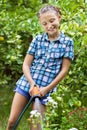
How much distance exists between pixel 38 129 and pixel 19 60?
1893 mm

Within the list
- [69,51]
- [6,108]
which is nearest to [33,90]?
[69,51]

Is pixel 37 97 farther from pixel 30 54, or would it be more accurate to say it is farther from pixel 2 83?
pixel 2 83

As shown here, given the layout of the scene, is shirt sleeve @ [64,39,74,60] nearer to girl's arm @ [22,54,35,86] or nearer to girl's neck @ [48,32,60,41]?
girl's neck @ [48,32,60,41]

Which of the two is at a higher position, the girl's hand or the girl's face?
the girl's face

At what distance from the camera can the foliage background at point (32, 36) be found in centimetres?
386

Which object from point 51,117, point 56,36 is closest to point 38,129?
point 51,117

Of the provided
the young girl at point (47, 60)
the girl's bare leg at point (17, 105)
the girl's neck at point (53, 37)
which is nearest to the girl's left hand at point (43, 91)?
the young girl at point (47, 60)

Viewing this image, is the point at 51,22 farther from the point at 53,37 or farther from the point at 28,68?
the point at 28,68

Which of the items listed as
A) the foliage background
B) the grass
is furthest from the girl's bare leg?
the grass

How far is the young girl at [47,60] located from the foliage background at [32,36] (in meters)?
0.26

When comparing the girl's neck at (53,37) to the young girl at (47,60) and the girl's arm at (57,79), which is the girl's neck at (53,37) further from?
the girl's arm at (57,79)

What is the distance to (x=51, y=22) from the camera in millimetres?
3086

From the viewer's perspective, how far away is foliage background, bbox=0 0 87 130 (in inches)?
152

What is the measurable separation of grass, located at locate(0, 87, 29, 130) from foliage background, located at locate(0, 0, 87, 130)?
78mm
